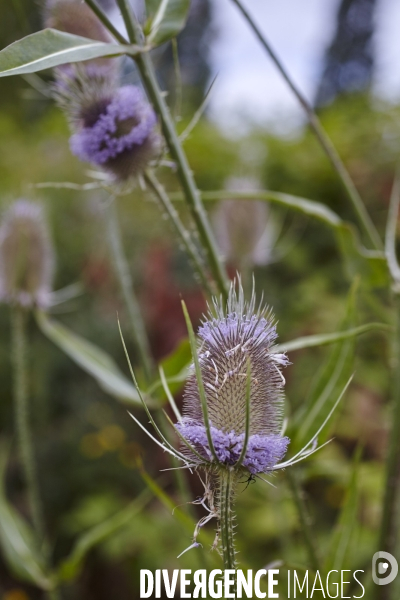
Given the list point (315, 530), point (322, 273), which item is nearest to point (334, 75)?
point (322, 273)

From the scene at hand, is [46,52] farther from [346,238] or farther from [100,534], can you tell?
[100,534]

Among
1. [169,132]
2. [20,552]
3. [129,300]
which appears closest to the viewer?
[169,132]

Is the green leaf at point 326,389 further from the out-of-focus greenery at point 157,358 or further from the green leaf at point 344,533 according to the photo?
the out-of-focus greenery at point 157,358

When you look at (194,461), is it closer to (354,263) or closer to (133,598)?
(354,263)

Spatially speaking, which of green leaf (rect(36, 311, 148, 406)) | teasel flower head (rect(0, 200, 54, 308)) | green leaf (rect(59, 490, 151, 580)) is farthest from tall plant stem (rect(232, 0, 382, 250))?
teasel flower head (rect(0, 200, 54, 308))

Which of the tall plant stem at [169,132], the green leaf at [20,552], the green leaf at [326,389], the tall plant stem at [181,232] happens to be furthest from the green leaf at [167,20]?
the green leaf at [20,552]

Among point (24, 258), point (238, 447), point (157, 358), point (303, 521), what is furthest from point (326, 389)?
point (157, 358)
